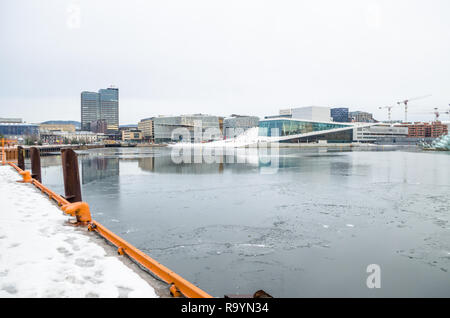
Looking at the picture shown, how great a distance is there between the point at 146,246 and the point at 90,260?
263 centimetres

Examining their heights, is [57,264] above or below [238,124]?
below

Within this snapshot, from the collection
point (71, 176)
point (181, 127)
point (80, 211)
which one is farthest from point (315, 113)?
point (80, 211)

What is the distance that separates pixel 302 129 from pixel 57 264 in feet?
315

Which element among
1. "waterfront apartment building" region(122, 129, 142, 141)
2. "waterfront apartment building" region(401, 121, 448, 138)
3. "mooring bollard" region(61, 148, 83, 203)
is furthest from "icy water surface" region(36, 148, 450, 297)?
"waterfront apartment building" region(401, 121, 448, 138)

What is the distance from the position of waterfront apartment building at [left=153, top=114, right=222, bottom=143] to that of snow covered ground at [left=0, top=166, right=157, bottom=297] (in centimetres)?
15261

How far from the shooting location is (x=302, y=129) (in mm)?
96062

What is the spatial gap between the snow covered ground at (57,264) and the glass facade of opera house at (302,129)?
8940cm

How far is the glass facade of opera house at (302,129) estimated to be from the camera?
93.1m

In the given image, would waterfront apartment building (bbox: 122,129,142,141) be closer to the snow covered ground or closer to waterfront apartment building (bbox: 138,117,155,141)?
waterfront apartment building (bbox: 138,117,155,141)

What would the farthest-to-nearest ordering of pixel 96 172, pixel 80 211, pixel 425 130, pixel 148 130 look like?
pixel 148 130 < pixel 425 130 < pixel 96 172 < pixel 80 211

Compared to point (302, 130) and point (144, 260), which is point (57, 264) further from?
point (302, 130)

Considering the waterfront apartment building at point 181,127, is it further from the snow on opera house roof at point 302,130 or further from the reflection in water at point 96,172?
the reflection in water at point 96,172

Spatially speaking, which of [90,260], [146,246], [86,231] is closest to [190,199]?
[146,246]
